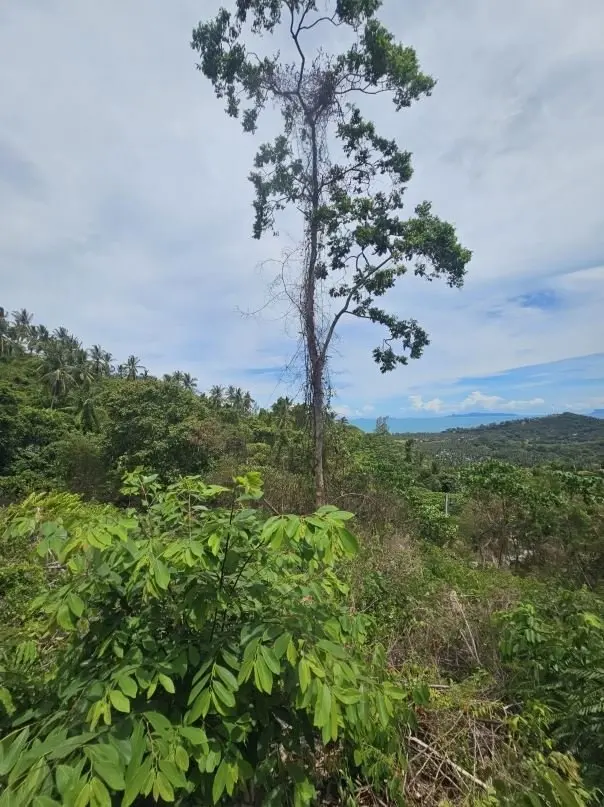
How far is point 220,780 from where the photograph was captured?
107 centimetres

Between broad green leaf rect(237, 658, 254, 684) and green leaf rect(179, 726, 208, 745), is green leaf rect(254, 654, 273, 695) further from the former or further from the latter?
green leaf rect(179, 726, 208, 745)

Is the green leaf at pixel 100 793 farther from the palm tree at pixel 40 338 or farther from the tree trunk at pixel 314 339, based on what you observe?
the palm tree at pixel 40 338

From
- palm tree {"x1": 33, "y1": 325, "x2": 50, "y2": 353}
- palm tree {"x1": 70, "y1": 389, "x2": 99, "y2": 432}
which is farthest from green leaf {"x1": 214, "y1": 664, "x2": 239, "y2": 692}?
palm tree {"x1": 33, "y1": 325, "x2": 50, "y2": 353}

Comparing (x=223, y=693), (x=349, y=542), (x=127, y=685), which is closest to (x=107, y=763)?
(x=127, y=685)

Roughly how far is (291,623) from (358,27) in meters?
8.71

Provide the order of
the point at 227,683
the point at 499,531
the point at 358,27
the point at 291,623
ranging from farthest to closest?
the point at 499,531
the point at 358,27
the point at 291,623
the point at 227,683

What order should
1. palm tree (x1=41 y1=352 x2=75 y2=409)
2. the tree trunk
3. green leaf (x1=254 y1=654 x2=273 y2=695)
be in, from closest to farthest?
green leaf (x1=254 y1=654 x2=273 y2=695)
the tree trunk
palm tree (x1=41 y1=352 x2=75 y2=409)

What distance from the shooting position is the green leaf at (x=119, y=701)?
100 centimetres

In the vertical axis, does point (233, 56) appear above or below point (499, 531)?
above

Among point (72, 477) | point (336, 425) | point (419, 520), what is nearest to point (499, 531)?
point (419, 520)

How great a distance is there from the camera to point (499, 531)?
854cm

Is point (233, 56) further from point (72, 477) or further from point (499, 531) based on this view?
point (72, 477)

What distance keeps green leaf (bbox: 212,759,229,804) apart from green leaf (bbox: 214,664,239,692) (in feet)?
0.60

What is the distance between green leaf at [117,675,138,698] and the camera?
106cm
